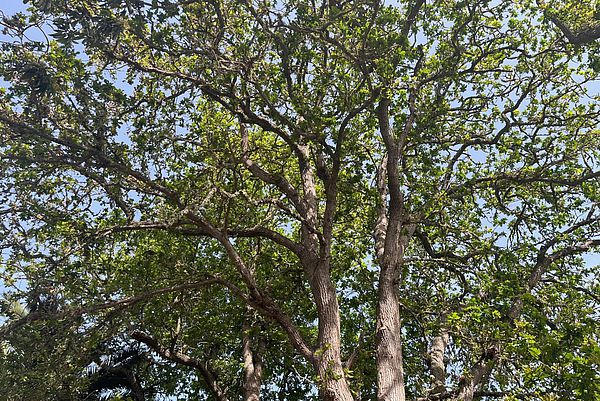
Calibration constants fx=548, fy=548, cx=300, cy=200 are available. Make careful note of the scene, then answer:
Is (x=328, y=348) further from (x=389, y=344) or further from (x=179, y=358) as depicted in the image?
(x=179, y=358)

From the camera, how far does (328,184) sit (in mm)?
10688

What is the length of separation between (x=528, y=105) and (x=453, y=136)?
5.53 ft

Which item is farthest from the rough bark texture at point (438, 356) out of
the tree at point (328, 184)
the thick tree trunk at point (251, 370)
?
the thick tree trunk at point (251, 370)

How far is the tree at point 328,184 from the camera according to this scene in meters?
8.80

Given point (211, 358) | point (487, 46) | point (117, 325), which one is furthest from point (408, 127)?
point (211, 358)

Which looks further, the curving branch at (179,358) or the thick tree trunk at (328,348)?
the curving branch at (179,358)

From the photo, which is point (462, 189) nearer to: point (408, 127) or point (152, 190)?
point (408, 127)

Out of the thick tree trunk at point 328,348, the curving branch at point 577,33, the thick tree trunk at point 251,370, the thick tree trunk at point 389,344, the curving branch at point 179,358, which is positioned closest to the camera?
the thick tree trunk at point 328,348

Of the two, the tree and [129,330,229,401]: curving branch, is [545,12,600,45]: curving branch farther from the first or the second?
[129,330,229,401]: curving branch

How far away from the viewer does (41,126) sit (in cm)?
876

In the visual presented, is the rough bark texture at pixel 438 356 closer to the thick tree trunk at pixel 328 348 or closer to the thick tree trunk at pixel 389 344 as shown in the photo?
the thick tree trunk at pixel 389 344

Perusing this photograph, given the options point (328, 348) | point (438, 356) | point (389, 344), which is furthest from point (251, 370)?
point (389, 344)

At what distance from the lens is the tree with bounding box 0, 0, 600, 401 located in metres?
8.80

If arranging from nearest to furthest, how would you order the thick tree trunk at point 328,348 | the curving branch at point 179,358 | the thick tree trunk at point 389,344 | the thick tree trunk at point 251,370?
1. the thick tree trunk at point 328,348
2. the thick tree trunk at point 389,344
3. the curving branch at point 179,358
4. the thick tree trunk at point 251,370
